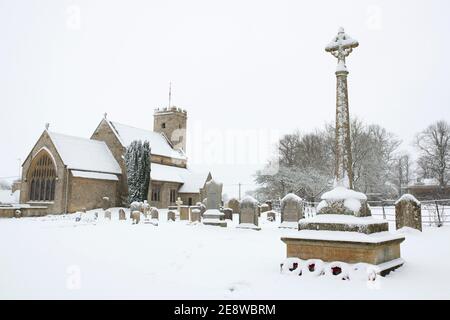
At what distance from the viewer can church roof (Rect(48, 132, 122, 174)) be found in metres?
30.9

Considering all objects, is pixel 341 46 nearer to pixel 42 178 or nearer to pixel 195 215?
pixel 195 215

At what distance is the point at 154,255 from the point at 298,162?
40.5m

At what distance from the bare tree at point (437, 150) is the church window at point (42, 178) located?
1680 inches

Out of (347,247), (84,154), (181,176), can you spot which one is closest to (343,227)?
(347,247)

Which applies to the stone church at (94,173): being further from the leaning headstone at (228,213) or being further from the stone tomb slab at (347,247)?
the stone tomb slab at (347,247)

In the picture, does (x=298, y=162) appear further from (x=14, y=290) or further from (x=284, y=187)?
(x=14, y=290)

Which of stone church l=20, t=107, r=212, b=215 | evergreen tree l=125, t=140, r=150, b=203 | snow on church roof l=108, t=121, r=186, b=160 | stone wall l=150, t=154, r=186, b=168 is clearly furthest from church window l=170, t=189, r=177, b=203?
evergreen tree l=125, t=140, r=150, b=203

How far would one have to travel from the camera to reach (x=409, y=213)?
1398 cm

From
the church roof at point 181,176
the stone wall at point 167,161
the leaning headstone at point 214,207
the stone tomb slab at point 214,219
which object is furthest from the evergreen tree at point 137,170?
the stone tomb slab at point 214,219

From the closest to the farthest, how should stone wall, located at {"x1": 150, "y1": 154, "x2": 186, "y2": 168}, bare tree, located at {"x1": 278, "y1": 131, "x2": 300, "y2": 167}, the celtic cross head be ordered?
the celtic cross head
stone wall, located at {"x1": 150, "y1": 154, "x2": 186, "y2": 168}
bare tree, located at {"x1": 278, "y1": 131, "x2": 300, "y2": 167}

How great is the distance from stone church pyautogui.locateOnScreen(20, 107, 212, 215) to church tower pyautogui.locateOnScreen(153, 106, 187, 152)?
112 inches

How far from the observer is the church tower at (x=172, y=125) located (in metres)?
47.0

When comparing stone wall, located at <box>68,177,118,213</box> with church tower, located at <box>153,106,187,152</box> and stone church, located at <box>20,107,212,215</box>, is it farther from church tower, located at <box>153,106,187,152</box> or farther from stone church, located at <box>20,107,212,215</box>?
church tower, located at <box>153,106,187,152</box>
